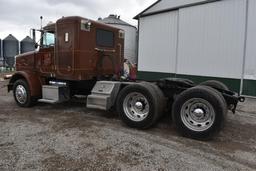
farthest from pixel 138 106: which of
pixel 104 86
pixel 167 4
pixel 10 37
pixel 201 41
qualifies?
pixel 10 37

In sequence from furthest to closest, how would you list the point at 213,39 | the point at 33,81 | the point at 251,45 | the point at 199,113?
the point at 213,39
the point at 251,45
the point at 33,81
the point at 199,113

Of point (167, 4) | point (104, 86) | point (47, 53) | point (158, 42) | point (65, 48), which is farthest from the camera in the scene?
point (158, 42)

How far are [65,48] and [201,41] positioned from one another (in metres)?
6.67

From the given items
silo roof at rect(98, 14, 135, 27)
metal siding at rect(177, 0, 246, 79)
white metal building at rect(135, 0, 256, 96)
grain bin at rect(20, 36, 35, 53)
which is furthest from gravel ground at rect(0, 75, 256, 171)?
grain bin at rect(20, 36, 35, 53)

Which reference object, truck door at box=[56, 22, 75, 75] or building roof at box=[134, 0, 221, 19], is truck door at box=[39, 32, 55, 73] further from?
building roof at box=[134, 0, 221, 19]

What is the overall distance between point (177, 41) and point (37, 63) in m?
6.89

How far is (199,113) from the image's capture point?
13.5ft

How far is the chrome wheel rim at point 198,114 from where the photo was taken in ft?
13.3

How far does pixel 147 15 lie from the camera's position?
12422 millimetres

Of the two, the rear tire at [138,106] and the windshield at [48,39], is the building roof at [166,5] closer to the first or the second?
the windshield at [48,39]

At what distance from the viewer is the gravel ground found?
3141 millimetres

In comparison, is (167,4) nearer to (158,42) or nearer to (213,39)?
(158,42)

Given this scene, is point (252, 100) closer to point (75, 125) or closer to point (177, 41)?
point (177, 41)

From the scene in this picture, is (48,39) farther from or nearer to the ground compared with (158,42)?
nearer to the ground
